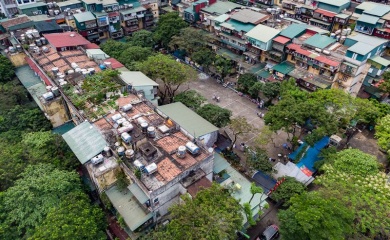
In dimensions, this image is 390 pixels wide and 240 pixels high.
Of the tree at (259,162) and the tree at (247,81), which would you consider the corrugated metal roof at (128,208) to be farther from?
the tree at (247,81)

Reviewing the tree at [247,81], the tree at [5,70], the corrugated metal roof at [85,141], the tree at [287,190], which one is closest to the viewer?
the corrugated metal roof at [85,141]

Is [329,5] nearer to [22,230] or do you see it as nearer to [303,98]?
[303,98]

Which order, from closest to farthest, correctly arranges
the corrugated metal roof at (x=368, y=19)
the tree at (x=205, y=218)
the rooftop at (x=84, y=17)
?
1. the tree at (x=205, y=218)
2. the corrugated metal roof at (x=368, y=19)
3. the rooftop at (x=84, y=17)

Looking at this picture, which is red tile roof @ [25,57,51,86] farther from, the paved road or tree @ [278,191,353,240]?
tree @ [278,191,353,240]

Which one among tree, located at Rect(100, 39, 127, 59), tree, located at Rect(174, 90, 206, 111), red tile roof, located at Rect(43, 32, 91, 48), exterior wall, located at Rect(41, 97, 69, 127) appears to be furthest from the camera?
tree, located at Rect(100, 39, 127, 59)

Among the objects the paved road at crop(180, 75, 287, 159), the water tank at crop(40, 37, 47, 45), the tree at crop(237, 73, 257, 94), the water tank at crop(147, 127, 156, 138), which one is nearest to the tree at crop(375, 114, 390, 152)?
the paved road at crop(180, 75, 287, 159)

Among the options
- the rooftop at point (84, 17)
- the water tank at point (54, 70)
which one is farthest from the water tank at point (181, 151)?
the rooftop at point (84, 17)
